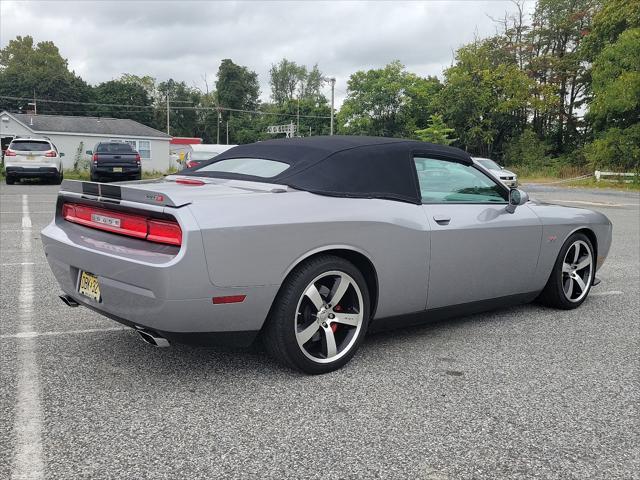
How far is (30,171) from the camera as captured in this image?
20.1m

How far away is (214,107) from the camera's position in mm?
95188

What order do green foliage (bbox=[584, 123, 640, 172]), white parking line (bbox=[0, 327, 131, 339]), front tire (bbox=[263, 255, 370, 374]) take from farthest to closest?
1. green foliage (bbox=[584, 123, 640, 172])
2. white parking line (bbox=[0, 327, 131, 339])
3. front tire (bbox=[263, 255, 370, 374])

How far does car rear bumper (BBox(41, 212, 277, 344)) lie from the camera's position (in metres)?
2.89

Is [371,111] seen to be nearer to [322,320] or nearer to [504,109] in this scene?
[504,109]

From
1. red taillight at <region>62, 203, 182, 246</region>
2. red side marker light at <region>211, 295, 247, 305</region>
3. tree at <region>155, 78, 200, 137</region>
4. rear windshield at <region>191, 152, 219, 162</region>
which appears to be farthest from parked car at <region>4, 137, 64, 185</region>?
tree at <region>155, 78, 200, 137</region>

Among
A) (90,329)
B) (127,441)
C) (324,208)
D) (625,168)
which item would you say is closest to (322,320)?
(324,208)

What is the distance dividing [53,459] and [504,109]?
168ft

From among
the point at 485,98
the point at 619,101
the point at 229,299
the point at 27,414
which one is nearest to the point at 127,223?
the point at 229,299

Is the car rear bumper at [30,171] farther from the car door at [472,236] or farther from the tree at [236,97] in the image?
the tree at [236,97]

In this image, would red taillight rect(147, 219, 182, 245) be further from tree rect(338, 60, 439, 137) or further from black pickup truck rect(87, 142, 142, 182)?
tree rect(338, 60, 439, 137)

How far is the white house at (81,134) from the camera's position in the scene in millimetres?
43906

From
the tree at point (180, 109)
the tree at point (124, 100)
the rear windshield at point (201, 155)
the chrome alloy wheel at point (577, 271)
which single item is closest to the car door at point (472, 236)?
the chrome alloy wheel at point (577, 271)

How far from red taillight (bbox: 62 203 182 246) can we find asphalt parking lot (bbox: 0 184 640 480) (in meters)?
0.81

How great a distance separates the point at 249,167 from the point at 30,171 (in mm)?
18702
